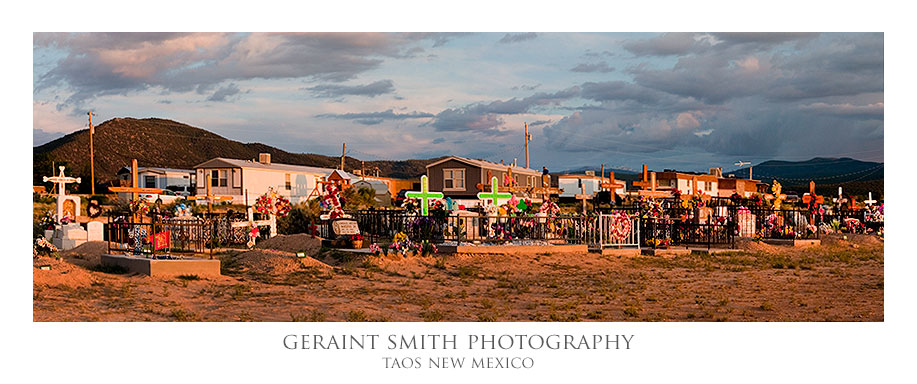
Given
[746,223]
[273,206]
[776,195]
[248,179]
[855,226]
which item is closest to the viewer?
[746,223]

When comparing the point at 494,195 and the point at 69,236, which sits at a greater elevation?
the point at 494,195

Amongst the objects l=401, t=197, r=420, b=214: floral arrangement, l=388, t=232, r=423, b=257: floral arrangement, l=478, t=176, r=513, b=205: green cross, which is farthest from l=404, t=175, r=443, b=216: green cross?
l=388, t=232, r=423, b=257: floral arrangement

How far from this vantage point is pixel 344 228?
790 inches

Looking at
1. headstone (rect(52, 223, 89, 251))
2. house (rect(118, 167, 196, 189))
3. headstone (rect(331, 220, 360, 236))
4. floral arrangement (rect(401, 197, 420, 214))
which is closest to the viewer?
headstone (rect(331, 220, 360, 236))

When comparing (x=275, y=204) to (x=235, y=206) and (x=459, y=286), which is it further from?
(x=235, y=206)

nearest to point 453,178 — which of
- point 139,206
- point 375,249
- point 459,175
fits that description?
point 459,175

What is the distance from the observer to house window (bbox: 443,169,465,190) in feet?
170

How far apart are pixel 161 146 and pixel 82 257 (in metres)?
65.1

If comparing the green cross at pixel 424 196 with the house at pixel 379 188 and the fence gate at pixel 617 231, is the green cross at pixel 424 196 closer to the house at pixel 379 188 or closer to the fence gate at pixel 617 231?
the fence gate at pixel 617 231

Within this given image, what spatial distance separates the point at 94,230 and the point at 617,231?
49.3ft

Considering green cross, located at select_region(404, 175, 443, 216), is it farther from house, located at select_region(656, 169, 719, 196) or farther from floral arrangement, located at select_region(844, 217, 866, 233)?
house, located at select_region(656, 169, 719, 196)

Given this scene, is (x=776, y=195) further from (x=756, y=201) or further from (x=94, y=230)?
(x=94, y=230)

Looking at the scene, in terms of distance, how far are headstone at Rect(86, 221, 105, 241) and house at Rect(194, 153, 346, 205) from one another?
25537 millimetres
